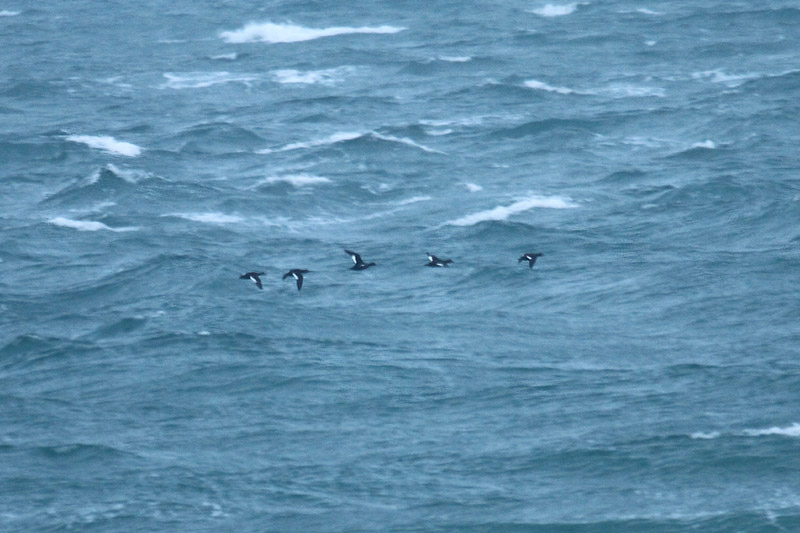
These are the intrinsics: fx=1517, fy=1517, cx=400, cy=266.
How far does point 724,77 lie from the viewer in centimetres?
9575

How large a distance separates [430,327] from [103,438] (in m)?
14.5

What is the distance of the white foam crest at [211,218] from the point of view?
243 feet

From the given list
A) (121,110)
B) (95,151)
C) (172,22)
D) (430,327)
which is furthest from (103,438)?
(172,22)

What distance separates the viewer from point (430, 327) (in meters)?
61.2

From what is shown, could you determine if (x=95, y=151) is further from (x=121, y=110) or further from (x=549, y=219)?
(x=549, y=219)

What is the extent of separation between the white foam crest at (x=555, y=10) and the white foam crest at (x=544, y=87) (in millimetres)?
22685

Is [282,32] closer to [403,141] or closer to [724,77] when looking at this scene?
[403,141]

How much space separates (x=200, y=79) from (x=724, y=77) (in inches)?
1377

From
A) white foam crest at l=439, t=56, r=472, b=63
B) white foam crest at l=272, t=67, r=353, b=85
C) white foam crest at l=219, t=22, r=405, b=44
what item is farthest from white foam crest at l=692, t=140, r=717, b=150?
white foam crest at l=219, t=22, r=405, b=44

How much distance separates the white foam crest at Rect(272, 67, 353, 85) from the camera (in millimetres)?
101625

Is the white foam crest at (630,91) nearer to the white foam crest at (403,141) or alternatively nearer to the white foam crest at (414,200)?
the white foam crest at (403,141)

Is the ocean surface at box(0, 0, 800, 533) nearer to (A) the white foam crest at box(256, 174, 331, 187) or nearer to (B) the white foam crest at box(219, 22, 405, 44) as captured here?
(A) the white foam crest at box(256, 174, 331, 187)

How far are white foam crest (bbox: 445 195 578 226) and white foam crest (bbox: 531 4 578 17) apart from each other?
47.1 metres

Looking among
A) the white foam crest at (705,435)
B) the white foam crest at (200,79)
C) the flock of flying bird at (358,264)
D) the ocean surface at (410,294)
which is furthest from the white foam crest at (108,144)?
the white foam crest at (705,435)
